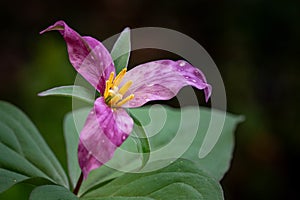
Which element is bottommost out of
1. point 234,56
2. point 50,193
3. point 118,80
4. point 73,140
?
point 234,56

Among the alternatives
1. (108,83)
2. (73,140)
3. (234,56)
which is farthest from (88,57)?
(234,56)

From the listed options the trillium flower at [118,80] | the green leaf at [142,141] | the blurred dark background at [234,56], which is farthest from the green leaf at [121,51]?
the blurred dark background at [234,56]

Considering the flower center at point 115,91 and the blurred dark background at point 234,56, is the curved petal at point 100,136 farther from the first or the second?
the blurred dark background at point 234,56

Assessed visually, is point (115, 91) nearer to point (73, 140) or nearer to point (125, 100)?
point (125, 100)

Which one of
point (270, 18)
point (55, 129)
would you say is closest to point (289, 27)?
point (270, 18)

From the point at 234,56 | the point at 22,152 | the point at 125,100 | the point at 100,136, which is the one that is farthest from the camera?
the point at 234,56

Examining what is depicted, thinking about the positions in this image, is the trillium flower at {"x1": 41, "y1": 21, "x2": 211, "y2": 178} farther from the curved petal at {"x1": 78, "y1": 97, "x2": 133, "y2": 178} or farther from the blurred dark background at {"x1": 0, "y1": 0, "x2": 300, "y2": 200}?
the blurred dark background at {"x1": 0, "y1": 0, "x2": 300, "y2": 200}
